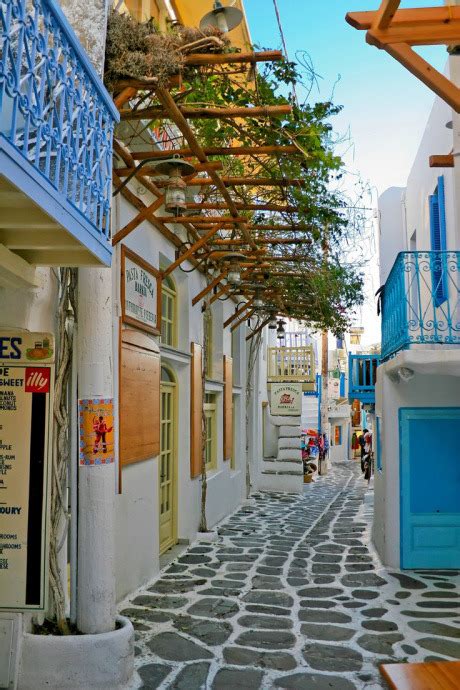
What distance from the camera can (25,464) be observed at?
4.70 meters

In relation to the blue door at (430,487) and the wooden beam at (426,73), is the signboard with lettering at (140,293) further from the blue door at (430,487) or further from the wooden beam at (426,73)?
the wooden beam at (426,73)

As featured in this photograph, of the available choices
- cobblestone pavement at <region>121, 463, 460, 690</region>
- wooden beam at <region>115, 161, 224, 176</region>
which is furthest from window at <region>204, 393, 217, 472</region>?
wooden beam at <region>115, 161, 224, 176</region>

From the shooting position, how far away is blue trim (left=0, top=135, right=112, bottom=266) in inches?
118

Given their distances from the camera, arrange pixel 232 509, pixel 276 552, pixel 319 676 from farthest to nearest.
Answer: pixel 232 509 → pixel 276 552 → pixel 319 676

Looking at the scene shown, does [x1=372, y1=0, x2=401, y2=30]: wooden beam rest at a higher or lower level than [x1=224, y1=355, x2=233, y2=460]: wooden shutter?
higher

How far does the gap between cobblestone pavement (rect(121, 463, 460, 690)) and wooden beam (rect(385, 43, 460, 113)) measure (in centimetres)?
419

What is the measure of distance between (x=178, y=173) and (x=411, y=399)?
4.71 metres

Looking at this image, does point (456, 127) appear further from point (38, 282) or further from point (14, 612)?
point (14, 612)

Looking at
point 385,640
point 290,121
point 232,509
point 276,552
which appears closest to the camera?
point 385,640

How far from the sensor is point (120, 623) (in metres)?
5.09

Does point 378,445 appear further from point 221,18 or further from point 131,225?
point 221,18

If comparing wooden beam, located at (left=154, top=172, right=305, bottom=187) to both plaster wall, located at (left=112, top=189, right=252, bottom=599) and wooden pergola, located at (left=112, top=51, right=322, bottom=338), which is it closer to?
wooden pergola, located at (left=112, top=51, right=322, bottom=338)

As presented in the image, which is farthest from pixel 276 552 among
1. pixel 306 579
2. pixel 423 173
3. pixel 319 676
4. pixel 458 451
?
pixel 423 173

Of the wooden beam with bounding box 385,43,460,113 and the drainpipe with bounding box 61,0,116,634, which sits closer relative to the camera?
the wooden beam with bounding box 385,43,460,113
